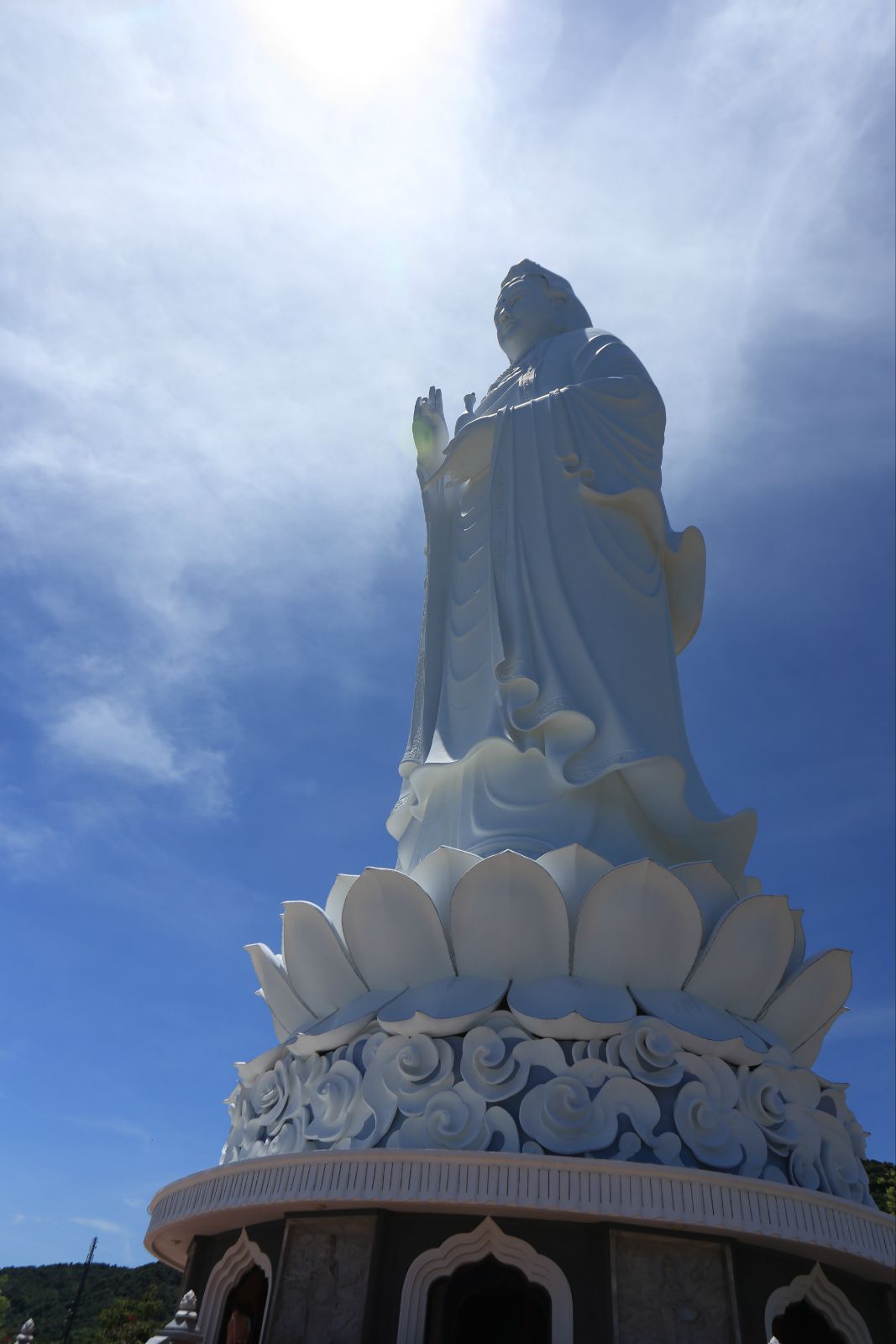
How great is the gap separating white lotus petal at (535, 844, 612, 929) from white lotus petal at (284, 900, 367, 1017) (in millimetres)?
1083

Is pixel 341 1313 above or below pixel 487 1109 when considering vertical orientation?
below

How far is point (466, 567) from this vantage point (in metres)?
7.71

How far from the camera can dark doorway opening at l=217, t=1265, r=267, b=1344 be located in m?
4.55

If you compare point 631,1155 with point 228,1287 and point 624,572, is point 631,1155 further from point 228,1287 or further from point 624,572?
point 624,572

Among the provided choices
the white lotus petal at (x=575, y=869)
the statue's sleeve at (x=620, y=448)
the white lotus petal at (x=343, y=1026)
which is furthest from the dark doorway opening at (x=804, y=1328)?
the statue's sleeve at (x=620, y=448)

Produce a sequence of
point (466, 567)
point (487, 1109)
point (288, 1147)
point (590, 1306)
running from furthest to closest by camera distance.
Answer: point (466, 567) < point (288, 1147) < point (487, 1109) < point (590, 1306)

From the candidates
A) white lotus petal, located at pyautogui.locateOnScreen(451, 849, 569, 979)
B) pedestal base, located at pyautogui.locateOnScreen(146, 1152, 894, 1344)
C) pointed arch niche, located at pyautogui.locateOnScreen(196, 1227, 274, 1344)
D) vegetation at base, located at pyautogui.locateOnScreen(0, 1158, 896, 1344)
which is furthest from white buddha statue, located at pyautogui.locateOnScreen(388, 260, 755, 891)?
vegetation at base, located at pyautogui.locateOnScreen(0, 1158, 896, 1344)

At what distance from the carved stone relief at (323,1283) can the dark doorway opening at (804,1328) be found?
5.63ft

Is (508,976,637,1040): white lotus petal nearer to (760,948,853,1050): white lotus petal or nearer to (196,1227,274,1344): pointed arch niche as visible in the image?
(760,948,853,1050): white lotus petal

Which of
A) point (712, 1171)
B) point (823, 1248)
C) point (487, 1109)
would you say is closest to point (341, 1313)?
point (487, 1109)

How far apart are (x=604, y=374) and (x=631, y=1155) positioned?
5524 mm

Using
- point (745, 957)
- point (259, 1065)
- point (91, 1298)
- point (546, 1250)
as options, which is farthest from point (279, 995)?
point (91, 1298)

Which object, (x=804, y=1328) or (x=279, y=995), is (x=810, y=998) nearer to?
(x=804, y=1328)

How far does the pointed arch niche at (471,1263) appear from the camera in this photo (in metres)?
4.01
